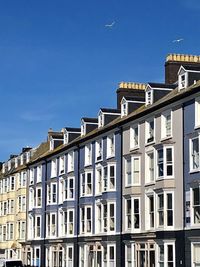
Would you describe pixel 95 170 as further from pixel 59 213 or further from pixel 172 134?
pixel 172 134

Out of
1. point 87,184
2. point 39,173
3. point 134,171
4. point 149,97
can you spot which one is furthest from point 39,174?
point 149,97

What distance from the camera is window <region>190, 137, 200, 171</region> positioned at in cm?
4106

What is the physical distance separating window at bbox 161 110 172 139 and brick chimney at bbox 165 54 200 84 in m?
9.70

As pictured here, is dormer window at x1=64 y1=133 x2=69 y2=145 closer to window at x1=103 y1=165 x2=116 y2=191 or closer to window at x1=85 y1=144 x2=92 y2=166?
window at x1=85 y1=144 x2=92 y2=166

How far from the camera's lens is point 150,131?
47.7 meters

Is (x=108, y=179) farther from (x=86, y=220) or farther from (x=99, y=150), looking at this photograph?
(x=86, y=220)

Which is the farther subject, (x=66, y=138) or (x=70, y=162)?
(x=66, y=138)

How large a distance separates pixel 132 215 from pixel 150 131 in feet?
21.7

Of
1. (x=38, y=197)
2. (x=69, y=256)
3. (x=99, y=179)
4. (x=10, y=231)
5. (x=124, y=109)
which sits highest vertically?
(x=124, y=109)

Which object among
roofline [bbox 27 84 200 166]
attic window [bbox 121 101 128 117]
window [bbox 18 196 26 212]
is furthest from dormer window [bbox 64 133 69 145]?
window [bbox 18 196 26 212]

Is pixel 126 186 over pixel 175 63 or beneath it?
beneath

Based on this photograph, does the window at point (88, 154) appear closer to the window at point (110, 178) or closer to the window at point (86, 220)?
the window at point (86, 220)

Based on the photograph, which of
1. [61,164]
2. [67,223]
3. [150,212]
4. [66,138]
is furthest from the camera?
[66,138]

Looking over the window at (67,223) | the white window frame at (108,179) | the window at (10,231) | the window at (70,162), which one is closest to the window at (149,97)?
the white window frame at (108,179)
